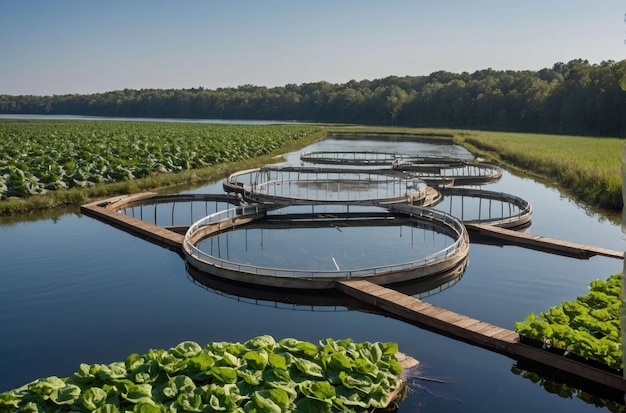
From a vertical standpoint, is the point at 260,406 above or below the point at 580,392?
above

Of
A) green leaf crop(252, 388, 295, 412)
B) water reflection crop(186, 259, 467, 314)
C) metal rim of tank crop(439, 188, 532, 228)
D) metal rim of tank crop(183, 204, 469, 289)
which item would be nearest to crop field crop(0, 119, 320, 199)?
metal rim of tank crop(183, 204, 469, 289)

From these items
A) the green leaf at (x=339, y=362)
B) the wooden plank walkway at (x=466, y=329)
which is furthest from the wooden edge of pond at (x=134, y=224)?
the green leaf at (x=339, y=362)

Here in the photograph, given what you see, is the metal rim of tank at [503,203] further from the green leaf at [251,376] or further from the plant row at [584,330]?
the green leaf at [251,376]

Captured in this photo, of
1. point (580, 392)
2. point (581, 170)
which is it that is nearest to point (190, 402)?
point (580, 392)

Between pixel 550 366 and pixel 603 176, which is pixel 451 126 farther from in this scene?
pixel 550 366

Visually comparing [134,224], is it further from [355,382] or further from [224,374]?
[355,382]
